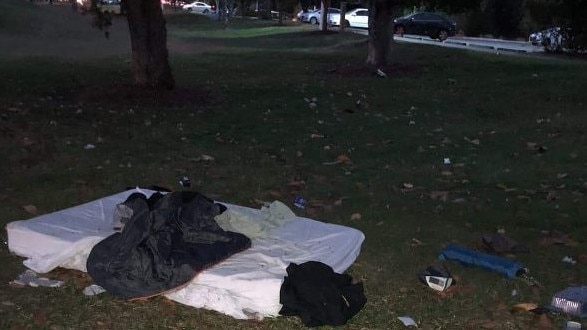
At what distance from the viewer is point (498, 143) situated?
33.1ft

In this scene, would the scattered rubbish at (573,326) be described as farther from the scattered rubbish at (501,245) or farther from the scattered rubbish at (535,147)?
the scattered rubbish at (535,147)

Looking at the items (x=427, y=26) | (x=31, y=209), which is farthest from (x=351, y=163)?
(x=427, y=26)

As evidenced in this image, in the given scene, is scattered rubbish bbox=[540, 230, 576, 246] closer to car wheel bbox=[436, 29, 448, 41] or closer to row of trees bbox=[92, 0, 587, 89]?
row of trees bbox=[92, 0, 587, 89]

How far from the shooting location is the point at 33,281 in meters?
4.95

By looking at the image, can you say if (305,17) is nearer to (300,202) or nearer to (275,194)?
(275,194)

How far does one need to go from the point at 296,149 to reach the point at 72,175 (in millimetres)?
2949

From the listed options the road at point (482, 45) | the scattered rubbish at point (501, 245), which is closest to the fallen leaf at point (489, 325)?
the scattered rubbish at point (501, 245)

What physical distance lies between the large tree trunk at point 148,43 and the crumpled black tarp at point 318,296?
28.6 ft

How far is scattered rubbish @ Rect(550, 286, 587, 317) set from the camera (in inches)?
181

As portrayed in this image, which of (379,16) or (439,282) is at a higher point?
(379,16)

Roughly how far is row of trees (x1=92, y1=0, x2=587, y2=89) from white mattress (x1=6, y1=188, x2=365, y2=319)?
698cm

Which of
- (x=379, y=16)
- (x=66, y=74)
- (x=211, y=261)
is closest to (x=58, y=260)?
(x=211, y=261)

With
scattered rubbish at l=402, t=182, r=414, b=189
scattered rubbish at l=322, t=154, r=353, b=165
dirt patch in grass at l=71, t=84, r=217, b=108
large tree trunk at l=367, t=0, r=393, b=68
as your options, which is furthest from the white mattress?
large tree trunk at l=367, t=0, r=393, b=68

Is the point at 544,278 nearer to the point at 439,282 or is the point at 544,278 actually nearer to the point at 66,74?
the point at 439,282
